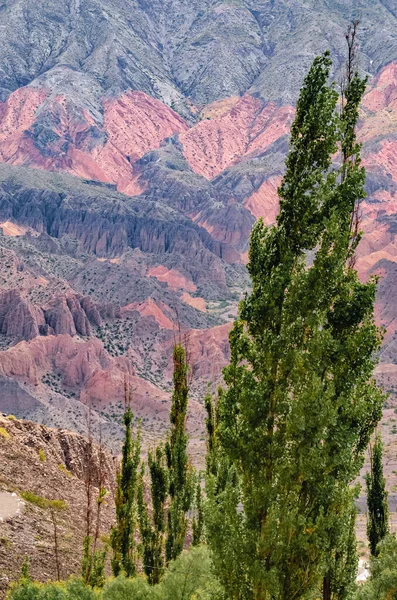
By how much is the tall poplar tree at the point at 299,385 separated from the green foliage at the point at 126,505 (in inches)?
336

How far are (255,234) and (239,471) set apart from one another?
11.5 ft

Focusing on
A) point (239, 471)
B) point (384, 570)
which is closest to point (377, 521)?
point (384, 570)

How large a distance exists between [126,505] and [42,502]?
13.5 m

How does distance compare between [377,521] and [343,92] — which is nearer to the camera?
[343,92]

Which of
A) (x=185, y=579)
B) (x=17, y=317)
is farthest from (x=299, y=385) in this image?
(x=17, y=317)

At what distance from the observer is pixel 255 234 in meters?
11.2

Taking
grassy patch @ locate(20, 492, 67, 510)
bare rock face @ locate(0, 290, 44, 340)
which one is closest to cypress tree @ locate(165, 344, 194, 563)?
grassy patch @ locate(20, 492, 67, 510)

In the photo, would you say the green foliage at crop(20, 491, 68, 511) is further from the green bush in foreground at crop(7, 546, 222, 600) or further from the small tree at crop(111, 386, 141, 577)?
the green bush in foreground at crop(7, 546, 222, 600)

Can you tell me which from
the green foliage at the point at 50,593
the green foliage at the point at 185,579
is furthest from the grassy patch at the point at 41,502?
the green foliage at the point at 50,593

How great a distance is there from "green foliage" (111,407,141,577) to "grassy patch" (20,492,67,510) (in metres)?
12.1

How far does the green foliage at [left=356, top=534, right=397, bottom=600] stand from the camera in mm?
26719

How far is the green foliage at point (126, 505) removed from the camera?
19.7 metres

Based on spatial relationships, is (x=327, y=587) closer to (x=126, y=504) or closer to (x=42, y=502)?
Result: (x=126, y=504)

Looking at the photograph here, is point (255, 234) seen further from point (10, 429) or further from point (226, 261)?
point (226, 261)
